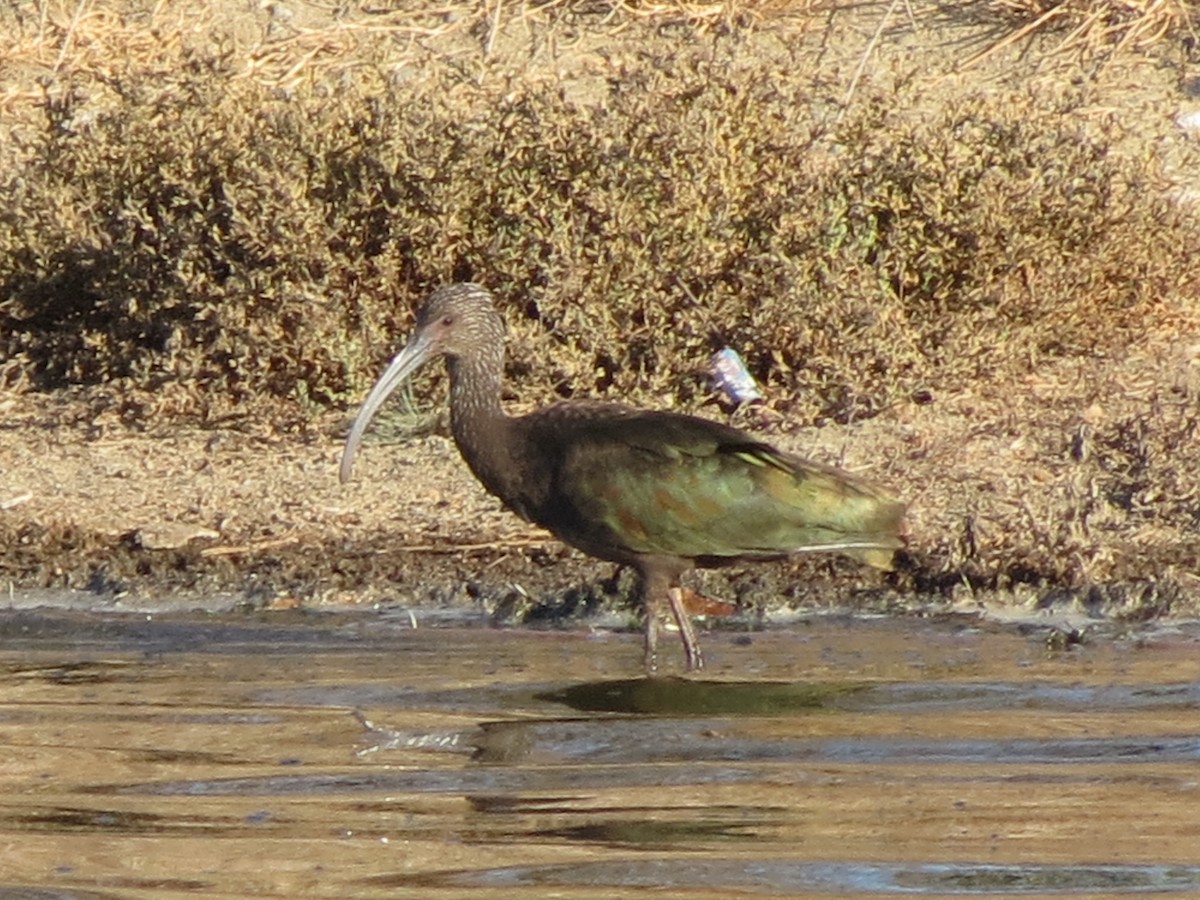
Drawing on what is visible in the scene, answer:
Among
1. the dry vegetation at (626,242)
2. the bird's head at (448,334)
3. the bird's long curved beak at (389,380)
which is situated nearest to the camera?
the bird's long curved beak at (389,380)

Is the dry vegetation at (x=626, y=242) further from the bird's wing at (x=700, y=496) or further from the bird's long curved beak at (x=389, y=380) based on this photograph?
the bird's wing at (x=700, y=496)

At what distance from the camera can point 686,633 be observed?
7.60 meters

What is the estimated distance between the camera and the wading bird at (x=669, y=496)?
7719 mm

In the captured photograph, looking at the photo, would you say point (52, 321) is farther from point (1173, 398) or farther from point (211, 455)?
point (1173, 398)

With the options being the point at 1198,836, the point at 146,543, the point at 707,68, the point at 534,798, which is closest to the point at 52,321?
the point at 146,543

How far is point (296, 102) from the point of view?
10.0 m

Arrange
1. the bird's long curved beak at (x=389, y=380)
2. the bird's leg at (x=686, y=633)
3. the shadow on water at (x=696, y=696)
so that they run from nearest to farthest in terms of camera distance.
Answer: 1. the shadow on water at (x=696, y=696)
2. the bird's leg at (x=686, y=633)
3. the bird's long curved beak at (x=389, y=380)

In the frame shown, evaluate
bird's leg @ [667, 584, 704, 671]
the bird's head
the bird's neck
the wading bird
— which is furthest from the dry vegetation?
bird's leg @ [667, 584, 704, 671]

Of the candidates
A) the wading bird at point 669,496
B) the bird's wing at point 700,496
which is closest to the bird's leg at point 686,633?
the wading bird at point 669,496

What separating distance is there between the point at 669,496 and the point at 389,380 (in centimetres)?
101

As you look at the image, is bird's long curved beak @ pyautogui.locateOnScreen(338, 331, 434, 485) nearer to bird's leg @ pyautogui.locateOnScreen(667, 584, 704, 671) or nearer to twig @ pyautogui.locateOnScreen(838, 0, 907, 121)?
bird's leg @ pyautogui.locateOnScreen(667, 584, 704, 671)

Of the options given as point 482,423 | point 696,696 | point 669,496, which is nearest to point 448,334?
point 482,423

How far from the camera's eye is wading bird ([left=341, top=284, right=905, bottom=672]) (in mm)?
7719

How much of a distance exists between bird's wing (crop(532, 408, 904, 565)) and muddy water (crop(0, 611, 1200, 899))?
336mm
